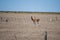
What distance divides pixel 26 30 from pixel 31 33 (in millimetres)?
68

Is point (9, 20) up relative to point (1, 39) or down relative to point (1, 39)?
up

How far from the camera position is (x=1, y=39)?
135 cm

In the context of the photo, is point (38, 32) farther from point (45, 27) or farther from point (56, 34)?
point (56, 34)

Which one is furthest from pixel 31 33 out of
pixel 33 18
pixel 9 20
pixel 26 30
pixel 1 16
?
pixel 1 16

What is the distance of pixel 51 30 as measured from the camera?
143 cm

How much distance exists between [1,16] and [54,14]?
62cm

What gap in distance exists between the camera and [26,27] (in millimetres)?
1399

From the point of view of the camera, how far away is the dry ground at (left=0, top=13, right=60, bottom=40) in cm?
137

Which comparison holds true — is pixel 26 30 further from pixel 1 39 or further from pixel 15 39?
pixel 1 39

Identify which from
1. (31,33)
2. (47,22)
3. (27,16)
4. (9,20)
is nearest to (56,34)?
(47,22)

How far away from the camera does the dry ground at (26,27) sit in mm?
1374

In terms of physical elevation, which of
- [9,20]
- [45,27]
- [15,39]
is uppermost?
[9,20]

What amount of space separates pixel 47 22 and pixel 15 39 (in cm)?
42

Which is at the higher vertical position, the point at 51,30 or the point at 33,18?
the point at 33,18
